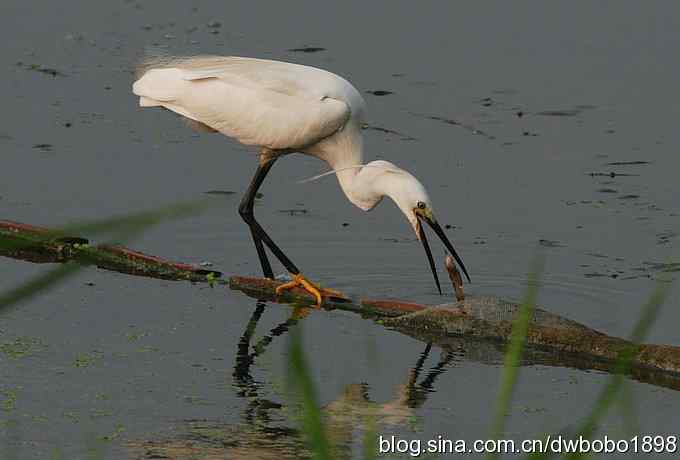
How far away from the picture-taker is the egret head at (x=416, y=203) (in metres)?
6.79

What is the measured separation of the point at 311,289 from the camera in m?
6.89

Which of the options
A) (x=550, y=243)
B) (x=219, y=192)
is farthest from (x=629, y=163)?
(x=219, y=192)

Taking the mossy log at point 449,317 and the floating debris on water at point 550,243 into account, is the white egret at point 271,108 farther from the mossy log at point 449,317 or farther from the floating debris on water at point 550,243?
the floating debris on water at point 550,243

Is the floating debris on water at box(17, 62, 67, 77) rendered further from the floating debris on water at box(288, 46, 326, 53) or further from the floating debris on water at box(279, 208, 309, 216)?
the floating debris on water at box(279, 208, 309, 216)

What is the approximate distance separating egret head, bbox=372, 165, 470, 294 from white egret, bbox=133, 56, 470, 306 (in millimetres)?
196

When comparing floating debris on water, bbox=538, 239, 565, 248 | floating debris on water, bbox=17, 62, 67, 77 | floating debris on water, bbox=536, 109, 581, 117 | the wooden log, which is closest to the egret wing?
the wooden log

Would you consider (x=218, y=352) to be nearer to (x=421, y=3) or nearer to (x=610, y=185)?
(x=610, y=185)

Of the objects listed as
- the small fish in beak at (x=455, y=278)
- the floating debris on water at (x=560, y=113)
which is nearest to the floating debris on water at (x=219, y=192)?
the small fish in beak at (x=455, y=278)

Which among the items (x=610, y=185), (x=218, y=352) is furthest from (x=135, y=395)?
(x=610, y=185)

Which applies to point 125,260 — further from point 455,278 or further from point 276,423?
point 276,423

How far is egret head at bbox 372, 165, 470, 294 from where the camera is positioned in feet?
22.3

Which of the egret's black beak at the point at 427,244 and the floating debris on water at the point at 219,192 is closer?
the egret's black beak at the point at 427,244

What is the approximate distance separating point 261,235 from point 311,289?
2.24 ft

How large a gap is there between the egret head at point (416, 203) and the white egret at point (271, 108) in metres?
0.20
